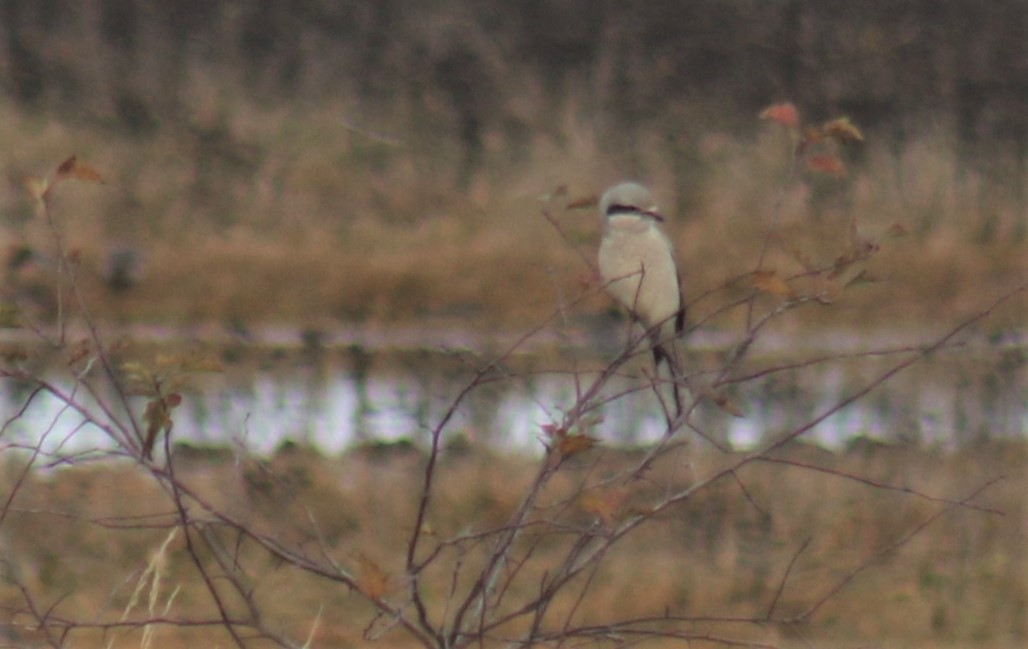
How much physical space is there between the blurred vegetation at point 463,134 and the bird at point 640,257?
2831 mm

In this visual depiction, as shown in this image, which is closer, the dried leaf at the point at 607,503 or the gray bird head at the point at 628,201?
the dried leaf at the point at 607,503

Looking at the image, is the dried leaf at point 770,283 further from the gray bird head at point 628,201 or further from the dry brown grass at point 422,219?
the dry brown grass at point 422,219

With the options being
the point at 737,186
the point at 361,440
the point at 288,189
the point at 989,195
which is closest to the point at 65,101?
the point at 288,189

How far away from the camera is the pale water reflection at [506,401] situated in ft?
16.9

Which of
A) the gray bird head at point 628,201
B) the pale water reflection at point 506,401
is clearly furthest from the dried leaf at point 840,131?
the pale water reflection at point 506,401

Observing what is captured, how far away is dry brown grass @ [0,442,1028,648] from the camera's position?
4723 millimetres

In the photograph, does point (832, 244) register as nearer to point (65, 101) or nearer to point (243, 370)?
point (243, 370)

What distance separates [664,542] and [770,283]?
350cm

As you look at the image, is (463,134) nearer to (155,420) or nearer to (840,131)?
(840,131)

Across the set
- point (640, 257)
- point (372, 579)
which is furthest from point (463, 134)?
point (372, 579)

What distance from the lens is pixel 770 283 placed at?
1.63 meters

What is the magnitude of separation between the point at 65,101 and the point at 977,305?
285cm

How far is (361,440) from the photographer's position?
210 inches

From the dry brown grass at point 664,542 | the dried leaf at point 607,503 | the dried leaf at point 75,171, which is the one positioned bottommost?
the dried leaf at point 607,503
